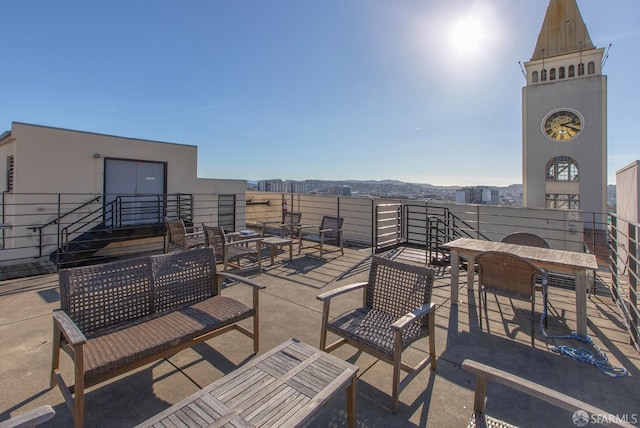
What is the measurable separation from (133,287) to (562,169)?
1229 inches

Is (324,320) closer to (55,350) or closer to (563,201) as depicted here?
(55,350)

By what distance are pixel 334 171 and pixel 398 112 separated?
9.57 metres

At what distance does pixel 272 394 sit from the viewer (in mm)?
1344

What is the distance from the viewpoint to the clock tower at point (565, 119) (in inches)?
911

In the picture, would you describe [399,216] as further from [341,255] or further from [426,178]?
[426,178]

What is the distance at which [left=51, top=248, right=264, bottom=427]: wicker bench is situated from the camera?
163cm

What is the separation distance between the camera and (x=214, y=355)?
2.41 metres

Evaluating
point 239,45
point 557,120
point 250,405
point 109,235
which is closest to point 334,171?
point 239,45

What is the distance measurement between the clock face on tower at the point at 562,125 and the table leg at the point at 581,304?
93.7ft

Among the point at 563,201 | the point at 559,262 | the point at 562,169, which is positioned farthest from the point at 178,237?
the point at 562,169

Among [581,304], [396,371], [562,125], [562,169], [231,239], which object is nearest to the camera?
[396,371]

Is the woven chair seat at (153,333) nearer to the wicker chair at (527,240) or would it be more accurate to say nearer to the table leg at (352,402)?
the table leg at (352,402)

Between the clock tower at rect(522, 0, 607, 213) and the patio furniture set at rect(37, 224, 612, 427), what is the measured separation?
2742 centimetres

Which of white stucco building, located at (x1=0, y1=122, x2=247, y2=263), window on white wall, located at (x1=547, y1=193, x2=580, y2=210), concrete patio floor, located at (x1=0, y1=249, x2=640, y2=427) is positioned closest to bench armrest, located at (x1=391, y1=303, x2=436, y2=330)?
concrete patio floor, located at (x1=0, y1=249, x2=640, y2=427)
